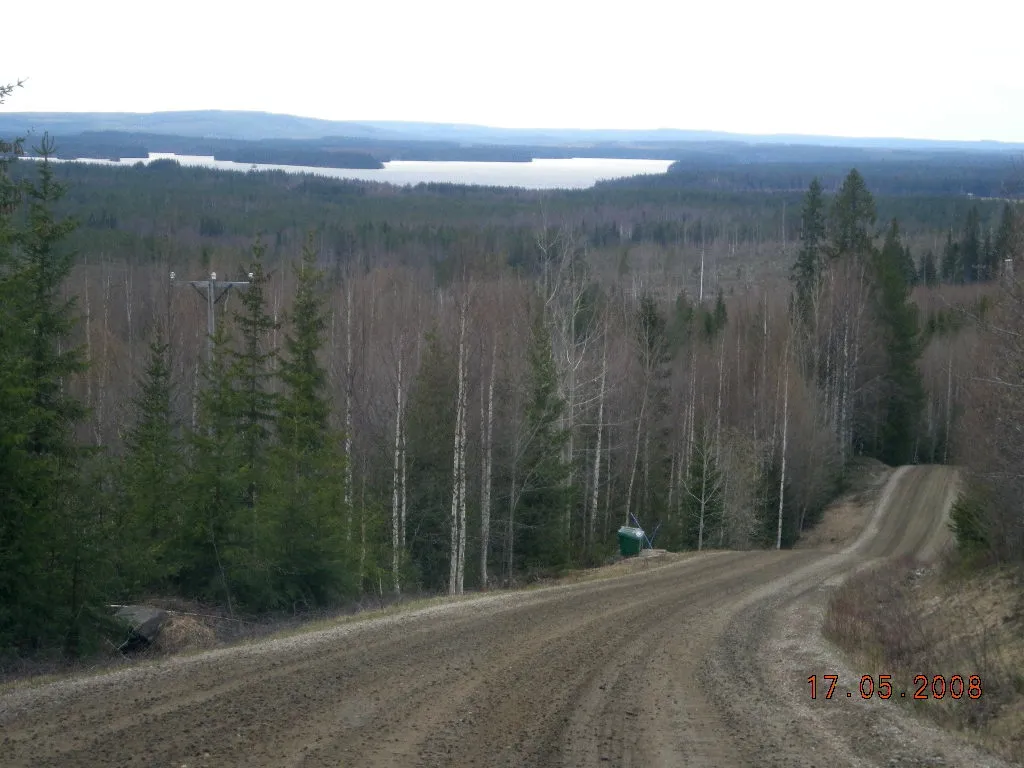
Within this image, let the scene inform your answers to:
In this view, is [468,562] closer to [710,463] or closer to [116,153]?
[710,463]

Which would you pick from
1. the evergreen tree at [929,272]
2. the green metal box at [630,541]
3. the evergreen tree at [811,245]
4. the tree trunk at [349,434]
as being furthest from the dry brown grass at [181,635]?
the evergreen tree at [929,272]

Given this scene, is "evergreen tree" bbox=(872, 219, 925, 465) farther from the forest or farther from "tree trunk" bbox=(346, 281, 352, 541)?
"tree trunk" bbox=(346, 281, 352, 541)

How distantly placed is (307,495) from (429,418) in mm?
10043

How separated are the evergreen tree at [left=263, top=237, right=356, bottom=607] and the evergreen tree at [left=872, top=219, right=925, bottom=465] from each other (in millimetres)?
34764

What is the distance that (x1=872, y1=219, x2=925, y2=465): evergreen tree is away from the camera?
50219 mm

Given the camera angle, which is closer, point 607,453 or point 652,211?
point 607,453

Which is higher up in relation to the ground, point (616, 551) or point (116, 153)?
point (116, 153)

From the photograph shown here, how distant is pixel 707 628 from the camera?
47.0ft

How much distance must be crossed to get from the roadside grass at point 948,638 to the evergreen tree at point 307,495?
Result: 29.7 feet

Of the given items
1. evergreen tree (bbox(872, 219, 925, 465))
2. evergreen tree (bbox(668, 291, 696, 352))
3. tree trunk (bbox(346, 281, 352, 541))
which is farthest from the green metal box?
evergreen tree (bbox(872, 219, 925, 465))

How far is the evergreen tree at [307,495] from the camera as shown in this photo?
18.0 m

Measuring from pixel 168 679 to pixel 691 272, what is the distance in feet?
342

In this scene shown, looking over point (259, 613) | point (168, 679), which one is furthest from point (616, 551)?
point (168, 679)

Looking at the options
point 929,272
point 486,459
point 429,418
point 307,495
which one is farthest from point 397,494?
point 929,272
